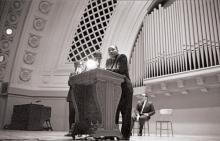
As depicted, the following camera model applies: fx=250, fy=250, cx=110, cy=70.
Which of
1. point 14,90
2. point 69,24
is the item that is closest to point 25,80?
point 14,90

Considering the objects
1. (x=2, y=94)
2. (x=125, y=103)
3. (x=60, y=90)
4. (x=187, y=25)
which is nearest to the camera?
(x=125, y=103)

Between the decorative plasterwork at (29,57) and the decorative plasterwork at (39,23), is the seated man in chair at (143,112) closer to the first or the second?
the decorative plasterwork at (29,57)

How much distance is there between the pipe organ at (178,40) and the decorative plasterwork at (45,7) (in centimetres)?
336

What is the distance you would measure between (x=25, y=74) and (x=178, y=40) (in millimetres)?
5242

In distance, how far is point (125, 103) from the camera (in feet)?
11.9

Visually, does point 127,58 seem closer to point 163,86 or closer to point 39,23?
point 163,86

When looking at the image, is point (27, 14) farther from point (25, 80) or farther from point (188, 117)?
point (188, 117)

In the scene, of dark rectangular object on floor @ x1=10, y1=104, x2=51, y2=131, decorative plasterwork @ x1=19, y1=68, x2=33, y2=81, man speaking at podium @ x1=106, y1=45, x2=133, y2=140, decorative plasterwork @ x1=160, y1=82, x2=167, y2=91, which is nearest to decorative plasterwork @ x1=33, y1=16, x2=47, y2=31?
decorative plasterwork @ x1=19, y1=68, x2=33, y2=81

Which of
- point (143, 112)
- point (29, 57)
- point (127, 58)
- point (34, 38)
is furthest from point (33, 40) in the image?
point (143, 112)

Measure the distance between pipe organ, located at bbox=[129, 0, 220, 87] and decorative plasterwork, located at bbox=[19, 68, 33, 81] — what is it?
142 inches

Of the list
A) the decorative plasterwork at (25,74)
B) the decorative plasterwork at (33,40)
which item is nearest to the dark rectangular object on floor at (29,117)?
the decorative plasterwork at (25,74)

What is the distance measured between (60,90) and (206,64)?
4.89m

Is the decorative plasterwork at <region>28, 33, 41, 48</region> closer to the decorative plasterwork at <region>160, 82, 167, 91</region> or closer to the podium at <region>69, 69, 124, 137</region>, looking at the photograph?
the decorative plasterwork at <region>160, 82, 167, 91</region>

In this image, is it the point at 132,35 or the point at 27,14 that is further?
the point at 132,35
